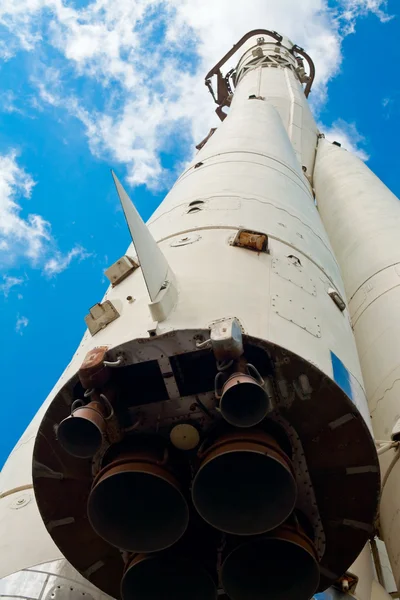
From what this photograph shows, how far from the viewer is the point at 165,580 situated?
3.67 meters

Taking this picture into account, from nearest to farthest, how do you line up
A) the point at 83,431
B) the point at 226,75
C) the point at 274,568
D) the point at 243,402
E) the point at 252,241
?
the point at 243,402, the point at 83,431, the point at 274,568, the point at 252,241, the point at 226,75

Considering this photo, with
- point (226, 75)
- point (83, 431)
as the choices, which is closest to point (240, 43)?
point (226, 75)

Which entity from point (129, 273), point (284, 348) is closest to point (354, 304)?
point (129, 273)

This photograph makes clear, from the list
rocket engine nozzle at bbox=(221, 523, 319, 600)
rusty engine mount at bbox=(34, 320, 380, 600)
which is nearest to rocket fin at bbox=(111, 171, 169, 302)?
rusty engine mount at bbox=(34, 320, 380, 600)

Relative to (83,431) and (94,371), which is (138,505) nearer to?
(83,431)

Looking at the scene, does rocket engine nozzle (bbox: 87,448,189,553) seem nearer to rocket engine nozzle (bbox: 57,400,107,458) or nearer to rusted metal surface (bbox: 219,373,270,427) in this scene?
rocket engine nozzle (bbox: 57,400,107,458)

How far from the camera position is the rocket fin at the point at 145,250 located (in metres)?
3.68

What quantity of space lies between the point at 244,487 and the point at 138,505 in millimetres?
692

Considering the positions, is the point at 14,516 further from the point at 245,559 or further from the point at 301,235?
the point at 301,235

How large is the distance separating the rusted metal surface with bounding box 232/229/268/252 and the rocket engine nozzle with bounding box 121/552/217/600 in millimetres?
2374

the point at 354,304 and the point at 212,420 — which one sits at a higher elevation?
the point at 354,304

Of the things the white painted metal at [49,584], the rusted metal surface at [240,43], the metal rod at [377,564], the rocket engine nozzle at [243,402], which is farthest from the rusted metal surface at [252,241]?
the rusted metal surface at [240,43]

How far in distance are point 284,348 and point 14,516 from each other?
9.72 ft

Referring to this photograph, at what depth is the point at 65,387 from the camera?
371 cm
